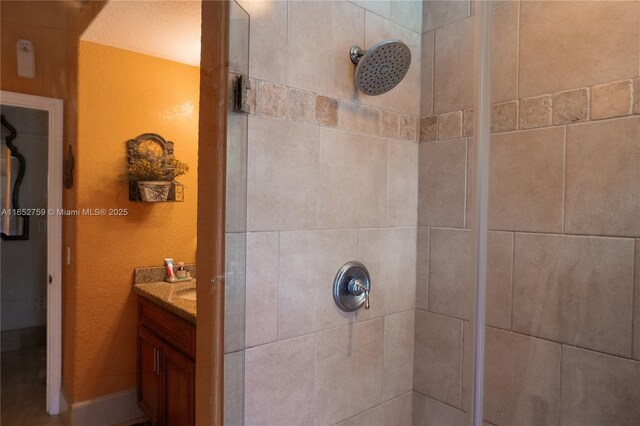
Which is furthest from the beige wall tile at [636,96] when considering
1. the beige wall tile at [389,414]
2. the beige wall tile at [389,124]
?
the beige wall tile at [389,414]

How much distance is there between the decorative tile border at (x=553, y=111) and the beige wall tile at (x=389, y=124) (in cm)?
14

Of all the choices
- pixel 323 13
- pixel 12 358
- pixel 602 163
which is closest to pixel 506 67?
pixel 602 163

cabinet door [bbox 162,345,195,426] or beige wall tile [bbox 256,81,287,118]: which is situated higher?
beige wall tile [bbox 256,81,287,118]

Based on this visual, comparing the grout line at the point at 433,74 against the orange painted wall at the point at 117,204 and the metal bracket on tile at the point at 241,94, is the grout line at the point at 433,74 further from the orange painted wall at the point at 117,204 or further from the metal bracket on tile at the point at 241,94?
the orange painted wall at the point at 117,204

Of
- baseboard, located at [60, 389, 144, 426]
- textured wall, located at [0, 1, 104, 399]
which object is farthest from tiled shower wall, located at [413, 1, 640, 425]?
textured wall, located at [0, 1, 104, 399]

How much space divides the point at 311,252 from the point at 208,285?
12.4 inches

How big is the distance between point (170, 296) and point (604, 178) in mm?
1170

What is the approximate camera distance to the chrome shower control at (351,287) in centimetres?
125

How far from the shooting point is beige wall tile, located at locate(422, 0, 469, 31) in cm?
135

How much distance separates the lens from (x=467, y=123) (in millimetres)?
1338

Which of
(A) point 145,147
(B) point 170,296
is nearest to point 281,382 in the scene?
(B) point 170,296

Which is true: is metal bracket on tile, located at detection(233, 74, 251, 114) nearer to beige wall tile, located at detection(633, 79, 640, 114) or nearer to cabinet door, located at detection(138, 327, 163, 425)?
cabinet door, located at detection(138, 327, 163, 425)

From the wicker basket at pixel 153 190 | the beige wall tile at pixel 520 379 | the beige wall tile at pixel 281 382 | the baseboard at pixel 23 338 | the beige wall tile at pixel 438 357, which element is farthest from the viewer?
the beige wall tile at pixel 438 357

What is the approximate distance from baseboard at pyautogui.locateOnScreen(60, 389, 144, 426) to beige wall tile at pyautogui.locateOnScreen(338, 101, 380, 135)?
94 centimetres
